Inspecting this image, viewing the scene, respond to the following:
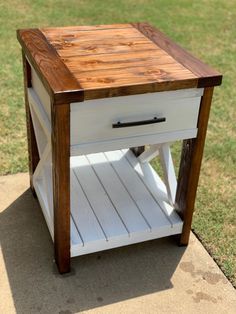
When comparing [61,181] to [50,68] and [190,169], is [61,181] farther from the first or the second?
[190,169]

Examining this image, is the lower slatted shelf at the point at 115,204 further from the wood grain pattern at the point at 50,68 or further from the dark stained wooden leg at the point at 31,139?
the wood grain pattern at the point at 50,68

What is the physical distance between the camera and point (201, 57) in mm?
4793

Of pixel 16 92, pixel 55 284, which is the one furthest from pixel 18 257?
pixel 16 92

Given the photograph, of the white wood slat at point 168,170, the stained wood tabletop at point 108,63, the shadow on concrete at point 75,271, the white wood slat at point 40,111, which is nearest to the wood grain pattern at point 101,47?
the stained wood tabletop at point 108,63

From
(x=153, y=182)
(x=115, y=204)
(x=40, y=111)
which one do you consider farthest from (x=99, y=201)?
(x=40, y=111)

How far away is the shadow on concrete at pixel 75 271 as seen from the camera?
7.11 feet

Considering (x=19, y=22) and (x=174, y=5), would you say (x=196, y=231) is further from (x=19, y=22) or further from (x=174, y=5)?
(x=174, y=5)

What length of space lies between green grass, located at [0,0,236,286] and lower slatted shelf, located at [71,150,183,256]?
298 millimetres

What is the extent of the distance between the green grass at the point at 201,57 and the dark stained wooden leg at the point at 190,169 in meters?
0.24

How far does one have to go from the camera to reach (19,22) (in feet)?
17.6

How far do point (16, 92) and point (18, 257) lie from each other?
1851 mm

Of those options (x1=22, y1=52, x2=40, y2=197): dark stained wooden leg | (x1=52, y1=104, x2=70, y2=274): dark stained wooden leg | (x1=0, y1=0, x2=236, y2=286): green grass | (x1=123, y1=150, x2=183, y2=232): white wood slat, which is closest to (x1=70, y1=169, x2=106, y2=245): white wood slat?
(x1=52, y1=104, x2=70, y2=274): dark stained wooden leg

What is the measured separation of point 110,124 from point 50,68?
1.10 ft

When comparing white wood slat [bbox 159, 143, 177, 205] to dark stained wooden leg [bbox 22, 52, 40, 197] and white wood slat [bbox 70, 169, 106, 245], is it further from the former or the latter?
dark stained wooden leg [bbox 22, 52, 40, 197]
